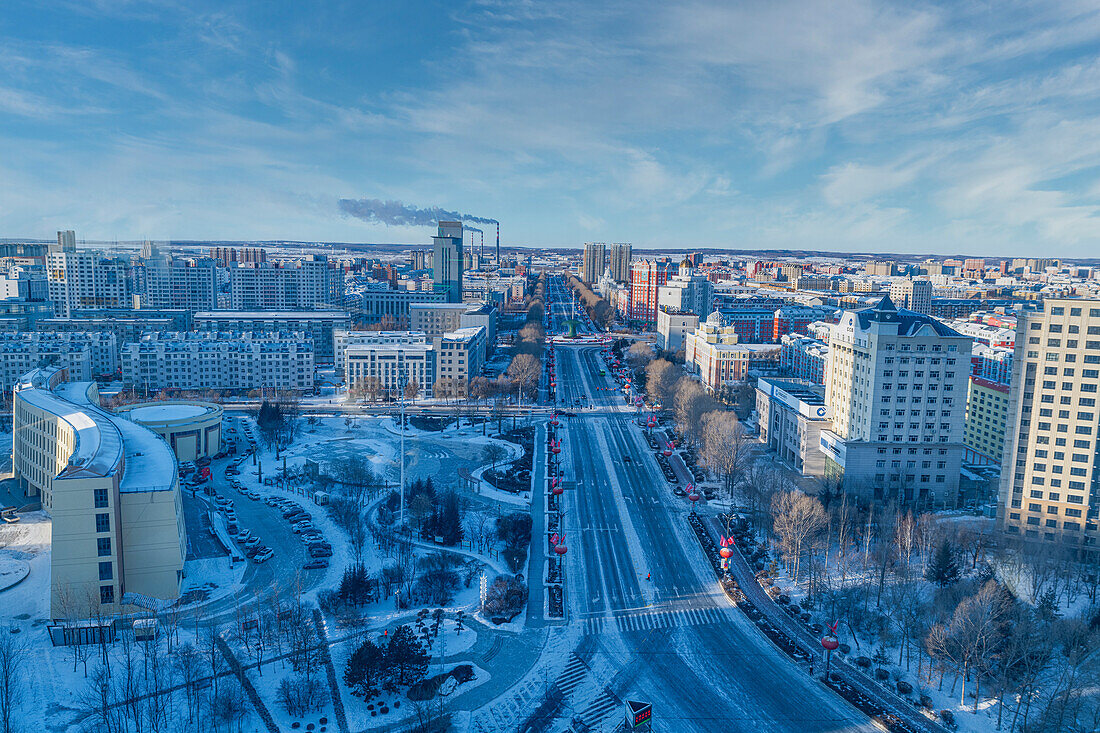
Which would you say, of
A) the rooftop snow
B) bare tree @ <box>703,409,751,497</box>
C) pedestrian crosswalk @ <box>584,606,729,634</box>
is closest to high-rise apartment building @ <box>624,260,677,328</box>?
bare tree @ <box>703,409,751,497</box>

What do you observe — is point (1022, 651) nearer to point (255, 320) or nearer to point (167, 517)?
point (167, 517)

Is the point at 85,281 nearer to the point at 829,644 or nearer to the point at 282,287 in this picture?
the point at 282,287

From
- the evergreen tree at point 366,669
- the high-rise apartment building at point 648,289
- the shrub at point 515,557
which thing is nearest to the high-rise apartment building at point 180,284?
the high-rise apartment building at point 648,289

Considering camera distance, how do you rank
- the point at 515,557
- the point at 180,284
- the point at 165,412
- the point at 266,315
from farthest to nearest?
1. the point at 180,284
2. the point at 266,315
3. the point at 165,412
4. the point at 515,557

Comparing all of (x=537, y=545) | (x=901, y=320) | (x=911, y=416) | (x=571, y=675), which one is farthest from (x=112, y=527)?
(x=901, y=320)

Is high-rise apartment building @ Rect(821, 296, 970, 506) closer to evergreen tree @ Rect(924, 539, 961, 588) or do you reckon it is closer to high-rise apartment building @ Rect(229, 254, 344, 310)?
evergreen tree @ Rect(924, 539, 961, 588)

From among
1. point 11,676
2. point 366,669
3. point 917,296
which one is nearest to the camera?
point 366,669
